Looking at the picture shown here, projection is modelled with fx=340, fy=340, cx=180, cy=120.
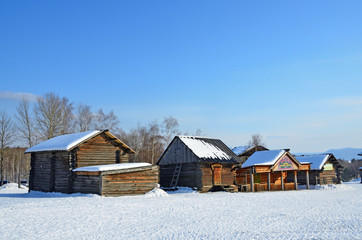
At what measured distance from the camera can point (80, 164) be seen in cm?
2839

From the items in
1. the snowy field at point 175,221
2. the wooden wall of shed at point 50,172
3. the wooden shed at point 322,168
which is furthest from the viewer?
the wooden shed at point 322,168

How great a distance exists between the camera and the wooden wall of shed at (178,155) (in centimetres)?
3269

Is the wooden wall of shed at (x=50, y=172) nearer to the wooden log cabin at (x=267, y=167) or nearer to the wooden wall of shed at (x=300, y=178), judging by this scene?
the wooden log cabin at (x=267, y=167)

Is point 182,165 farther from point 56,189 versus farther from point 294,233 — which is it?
point 294,233

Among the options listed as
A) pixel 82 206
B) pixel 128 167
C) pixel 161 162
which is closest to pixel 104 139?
pixel 128 167

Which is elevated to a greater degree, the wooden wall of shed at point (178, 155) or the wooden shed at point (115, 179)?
the wooden wall of shed at point (178, 155)

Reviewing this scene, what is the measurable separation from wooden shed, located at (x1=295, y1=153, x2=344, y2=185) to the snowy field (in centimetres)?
2502

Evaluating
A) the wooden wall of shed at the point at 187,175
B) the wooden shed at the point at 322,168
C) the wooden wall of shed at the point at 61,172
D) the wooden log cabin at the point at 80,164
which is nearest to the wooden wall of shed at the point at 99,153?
the wooden log cabin at the point at 80,164

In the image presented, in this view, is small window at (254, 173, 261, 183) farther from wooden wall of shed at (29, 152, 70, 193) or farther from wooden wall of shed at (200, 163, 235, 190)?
wooden wall of shed at (29, 152, 70, 193)

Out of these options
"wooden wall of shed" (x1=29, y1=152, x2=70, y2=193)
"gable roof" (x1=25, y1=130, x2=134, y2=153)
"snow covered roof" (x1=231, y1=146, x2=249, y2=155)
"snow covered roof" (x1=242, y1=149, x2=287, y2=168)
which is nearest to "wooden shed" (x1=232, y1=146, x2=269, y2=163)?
"snow covered roof" (x1=231, y1=146, x2=249, y2=155)

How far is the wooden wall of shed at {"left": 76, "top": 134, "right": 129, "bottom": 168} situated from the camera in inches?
1128

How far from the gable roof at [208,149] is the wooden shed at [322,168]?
15.4m

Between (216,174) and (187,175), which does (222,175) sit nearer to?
(216,174)

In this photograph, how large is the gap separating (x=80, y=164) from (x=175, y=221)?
15.2 m
